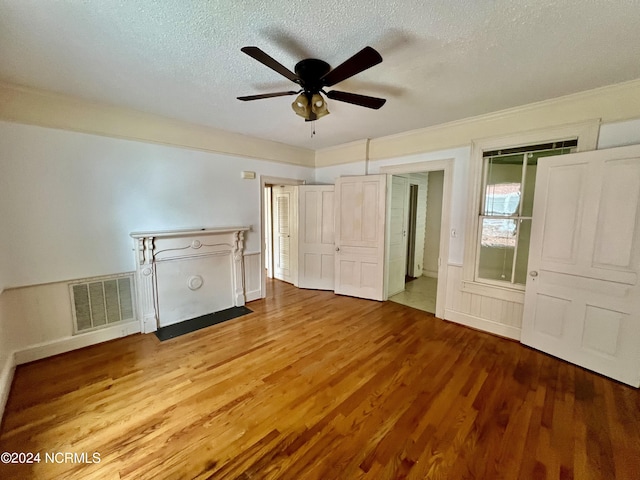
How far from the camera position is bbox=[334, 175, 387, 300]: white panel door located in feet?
13.3

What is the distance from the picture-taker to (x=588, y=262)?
7.82ft

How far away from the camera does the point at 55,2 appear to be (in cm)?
140

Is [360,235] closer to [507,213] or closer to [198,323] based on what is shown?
[507,213]

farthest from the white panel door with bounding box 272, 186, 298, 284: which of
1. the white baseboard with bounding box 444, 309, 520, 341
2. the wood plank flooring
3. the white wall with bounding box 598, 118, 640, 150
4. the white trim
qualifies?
the white wall with bounding box 598, 118, 640, 150

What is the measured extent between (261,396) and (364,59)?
2522 mm

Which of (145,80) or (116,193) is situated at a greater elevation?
(145,80)

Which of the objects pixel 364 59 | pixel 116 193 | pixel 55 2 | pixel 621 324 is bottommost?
pixel 621 324

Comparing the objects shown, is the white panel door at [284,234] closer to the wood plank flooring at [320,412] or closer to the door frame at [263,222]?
the door frame at [263,222]

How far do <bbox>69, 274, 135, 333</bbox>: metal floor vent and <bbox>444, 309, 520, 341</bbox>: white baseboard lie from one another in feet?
13.3

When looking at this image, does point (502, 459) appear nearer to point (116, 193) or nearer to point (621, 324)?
point (621, 324)

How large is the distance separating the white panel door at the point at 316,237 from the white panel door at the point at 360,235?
0.75 ft

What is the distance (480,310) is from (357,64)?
3128 millimetres

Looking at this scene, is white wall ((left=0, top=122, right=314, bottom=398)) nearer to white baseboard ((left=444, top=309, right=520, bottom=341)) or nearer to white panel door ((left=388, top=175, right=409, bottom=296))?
white panel door ((left=388, top=175, right=409, bottom=296))

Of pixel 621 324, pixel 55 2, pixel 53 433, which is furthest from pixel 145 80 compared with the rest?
pixel 621 324
